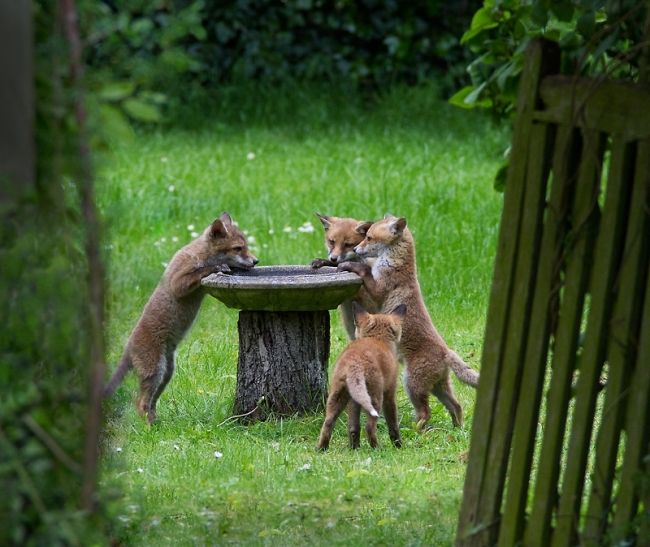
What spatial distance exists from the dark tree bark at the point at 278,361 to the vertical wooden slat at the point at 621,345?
355 cm

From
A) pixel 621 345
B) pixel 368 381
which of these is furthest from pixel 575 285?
pixel 368 381

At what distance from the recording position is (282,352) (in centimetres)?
725

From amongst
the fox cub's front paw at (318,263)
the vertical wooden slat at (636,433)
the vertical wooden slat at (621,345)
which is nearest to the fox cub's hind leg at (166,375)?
the fox cub's front paw at (318,263)

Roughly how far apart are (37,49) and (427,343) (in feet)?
15.4

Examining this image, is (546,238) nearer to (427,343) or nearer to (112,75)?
(112,75)

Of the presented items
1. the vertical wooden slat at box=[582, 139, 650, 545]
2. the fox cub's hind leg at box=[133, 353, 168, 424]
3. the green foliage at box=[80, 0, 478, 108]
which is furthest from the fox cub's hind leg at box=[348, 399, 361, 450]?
the green foliage at box=[80, 0, 478, 108]

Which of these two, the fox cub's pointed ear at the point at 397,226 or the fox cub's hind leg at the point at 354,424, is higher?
the fox cub's pointed ear at the point at 397,226

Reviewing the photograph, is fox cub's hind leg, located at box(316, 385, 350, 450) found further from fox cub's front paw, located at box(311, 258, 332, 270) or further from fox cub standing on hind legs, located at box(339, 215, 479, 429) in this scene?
fox cub's front paw, located at box(311, 258, 332, 270)

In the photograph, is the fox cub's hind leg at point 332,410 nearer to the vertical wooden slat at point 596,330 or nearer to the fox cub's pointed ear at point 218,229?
the fox cub's pointed ear at point 218,229

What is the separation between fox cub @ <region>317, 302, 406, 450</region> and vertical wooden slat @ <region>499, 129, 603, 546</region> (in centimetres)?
234

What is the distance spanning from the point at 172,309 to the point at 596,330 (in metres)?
4.15

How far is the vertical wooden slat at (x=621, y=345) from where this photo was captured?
3.66 metres

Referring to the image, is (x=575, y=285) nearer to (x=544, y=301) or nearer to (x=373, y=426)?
(x=544, y=301)

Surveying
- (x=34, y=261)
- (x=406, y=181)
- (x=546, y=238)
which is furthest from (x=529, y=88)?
(x=406, y=181)
